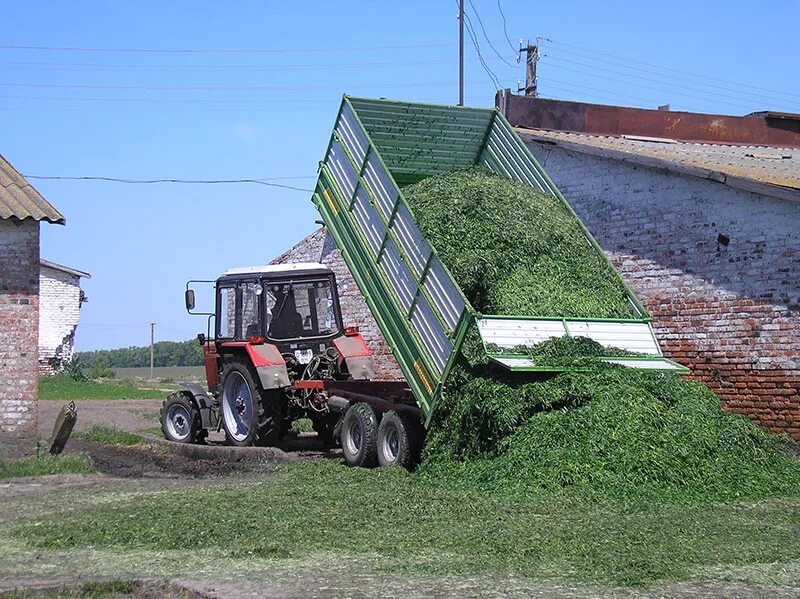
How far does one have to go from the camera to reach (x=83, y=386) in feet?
100

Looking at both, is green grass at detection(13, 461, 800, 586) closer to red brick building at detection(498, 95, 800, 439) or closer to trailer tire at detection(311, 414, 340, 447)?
trailer tire at detection(311, 414, 340, 447)

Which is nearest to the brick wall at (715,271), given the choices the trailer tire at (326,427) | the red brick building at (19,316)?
the trailer tire at (326,427)

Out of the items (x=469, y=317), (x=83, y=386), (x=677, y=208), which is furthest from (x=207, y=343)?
(x=83, y=386)

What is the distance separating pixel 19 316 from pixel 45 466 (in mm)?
3287

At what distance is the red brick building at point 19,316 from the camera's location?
15.2 meters

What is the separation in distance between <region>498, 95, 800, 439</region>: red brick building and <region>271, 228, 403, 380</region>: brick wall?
5.51 m

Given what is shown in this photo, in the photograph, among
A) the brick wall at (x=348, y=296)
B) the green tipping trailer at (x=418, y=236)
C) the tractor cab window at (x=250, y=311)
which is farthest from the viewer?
the brick wall at (x=348, y=296)

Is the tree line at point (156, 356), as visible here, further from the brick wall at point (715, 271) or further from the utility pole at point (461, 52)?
the brick wall at point (715, 271)

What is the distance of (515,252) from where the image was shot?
1198 centimetres

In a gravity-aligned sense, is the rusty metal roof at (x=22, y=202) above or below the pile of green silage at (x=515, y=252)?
above

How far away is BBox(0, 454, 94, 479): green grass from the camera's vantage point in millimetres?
12492

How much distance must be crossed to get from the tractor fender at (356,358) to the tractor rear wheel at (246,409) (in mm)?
1065

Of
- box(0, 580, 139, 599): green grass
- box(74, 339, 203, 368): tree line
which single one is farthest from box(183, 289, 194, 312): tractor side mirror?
box(74, 339, 203, 368): tree line

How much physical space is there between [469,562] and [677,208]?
30.3 feet
